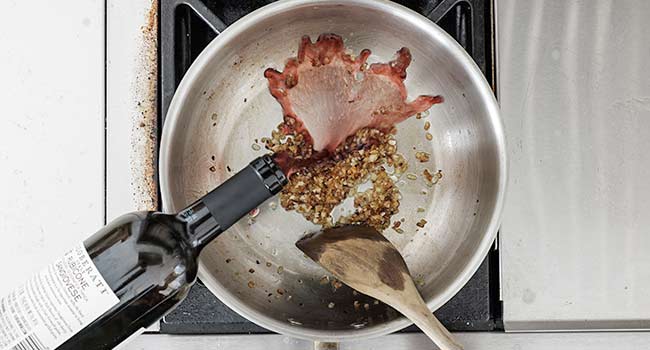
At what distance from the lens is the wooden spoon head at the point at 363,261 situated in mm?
702

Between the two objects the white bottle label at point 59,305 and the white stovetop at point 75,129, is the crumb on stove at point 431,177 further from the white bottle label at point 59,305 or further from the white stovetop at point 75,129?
the white bottle label at point 59,305

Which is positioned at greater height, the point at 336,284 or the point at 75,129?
the point at 75,129

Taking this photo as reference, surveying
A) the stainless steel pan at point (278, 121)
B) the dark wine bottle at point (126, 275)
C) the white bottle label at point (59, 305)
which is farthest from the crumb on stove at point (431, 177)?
the white bottle label at point (59, 305)

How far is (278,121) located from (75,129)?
22 centimetres

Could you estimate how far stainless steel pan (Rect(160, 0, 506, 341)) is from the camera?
0.74 metres

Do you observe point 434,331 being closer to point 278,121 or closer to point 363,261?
point 363,261

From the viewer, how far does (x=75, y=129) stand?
819mm

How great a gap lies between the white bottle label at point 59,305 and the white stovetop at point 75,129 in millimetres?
214

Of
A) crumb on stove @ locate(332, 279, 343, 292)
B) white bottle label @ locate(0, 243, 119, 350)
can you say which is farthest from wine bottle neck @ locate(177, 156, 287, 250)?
crumb on stove @ locate(332, 279, 343, 292)

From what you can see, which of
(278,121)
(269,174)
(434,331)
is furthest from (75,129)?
(434,331)

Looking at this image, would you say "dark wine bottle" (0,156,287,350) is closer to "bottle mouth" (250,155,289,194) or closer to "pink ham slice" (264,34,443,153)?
"bottle mouth" (250,155,289,194)

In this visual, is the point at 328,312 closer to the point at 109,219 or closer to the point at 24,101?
the point at 109,219

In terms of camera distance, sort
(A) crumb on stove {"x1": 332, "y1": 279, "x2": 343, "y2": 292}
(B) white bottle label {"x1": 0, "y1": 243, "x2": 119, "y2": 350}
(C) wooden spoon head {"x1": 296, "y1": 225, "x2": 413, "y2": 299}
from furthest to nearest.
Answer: (A) crumb on stove {"x1": 332, "y1": 279, "x2": 343, "y2": 292}
(C) wooden spoon head {"x1": 296, "y1": 225, "x2": 413, "y2": 299}
(B) white bottle label {"x1": 0, "y1": 243, "x2": 119, "y2": 350}

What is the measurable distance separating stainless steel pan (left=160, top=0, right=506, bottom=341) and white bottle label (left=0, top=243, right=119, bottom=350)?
15 centimetres
